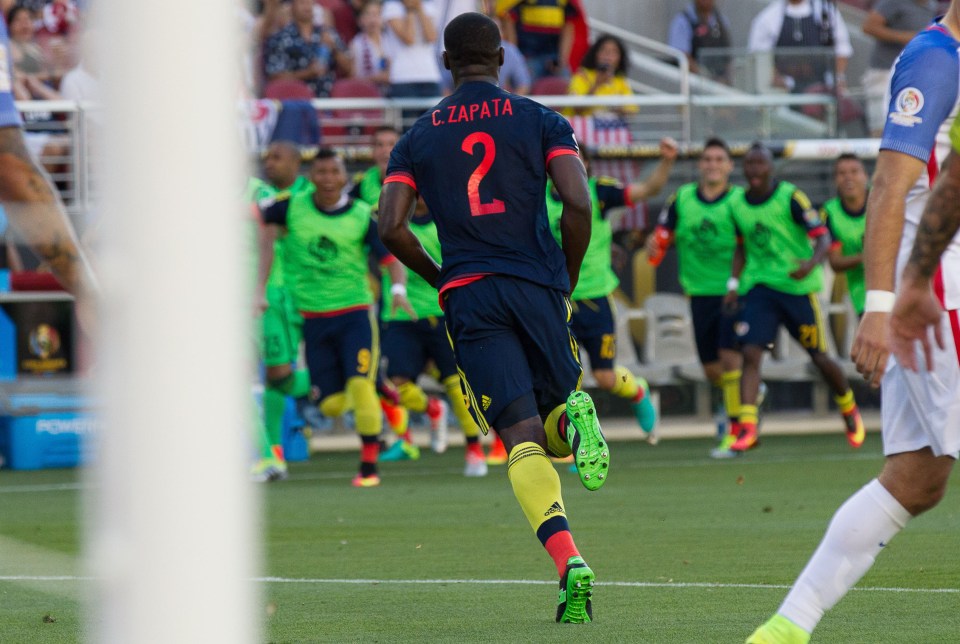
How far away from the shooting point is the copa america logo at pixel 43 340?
15516 mm

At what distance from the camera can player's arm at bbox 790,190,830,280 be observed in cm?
1423

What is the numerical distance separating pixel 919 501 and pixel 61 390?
1062cm

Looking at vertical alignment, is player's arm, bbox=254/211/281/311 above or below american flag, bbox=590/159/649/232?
below

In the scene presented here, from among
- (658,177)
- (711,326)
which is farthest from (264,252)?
(711,326)

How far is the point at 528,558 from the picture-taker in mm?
7727

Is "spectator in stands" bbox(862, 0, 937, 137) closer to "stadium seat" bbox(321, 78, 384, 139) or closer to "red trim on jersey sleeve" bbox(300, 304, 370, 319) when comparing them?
"stadium seat" bbox(321, 78, 384, 139)

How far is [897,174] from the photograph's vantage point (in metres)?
4.24

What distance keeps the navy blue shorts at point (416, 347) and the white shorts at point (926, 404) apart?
962 cm

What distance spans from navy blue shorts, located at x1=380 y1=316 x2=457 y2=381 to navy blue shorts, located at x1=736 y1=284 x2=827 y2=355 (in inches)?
103

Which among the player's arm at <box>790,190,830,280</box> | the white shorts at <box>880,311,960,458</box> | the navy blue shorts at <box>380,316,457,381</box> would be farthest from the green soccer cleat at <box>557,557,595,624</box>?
the player's arm at <box>790,190,830,280</box>

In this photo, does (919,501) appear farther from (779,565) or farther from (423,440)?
(423,440)

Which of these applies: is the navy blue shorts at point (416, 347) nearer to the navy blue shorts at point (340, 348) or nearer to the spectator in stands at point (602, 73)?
the navy blue shorts at point (340, 348)

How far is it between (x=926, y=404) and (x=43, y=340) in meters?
12.6

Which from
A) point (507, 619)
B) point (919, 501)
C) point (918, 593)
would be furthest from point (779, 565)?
point (919, 501)
